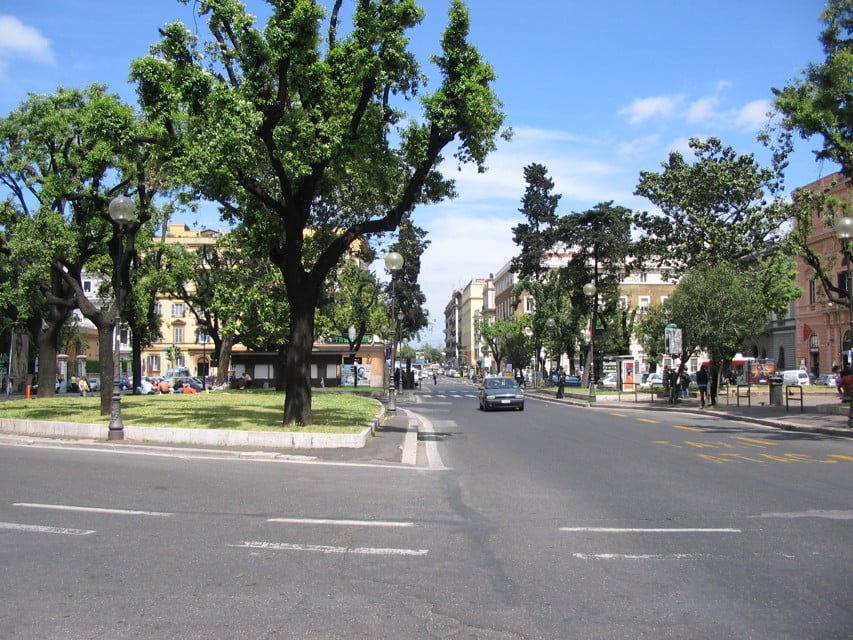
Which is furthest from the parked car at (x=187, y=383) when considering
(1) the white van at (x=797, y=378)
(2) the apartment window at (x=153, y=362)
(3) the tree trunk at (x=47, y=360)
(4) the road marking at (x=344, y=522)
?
(4) the road marking at (x=344, y=522)

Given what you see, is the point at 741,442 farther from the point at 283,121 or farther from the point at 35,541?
the point at 35,541

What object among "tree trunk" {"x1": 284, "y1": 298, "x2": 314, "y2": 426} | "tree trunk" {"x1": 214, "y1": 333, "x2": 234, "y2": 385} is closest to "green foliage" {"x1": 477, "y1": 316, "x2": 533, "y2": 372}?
"tree trunk" {"x1": 214, "y1": 333, "x2": 234, "y2": 385}

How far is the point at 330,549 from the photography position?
22.3ft

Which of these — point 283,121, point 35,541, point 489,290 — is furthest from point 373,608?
point 489,290

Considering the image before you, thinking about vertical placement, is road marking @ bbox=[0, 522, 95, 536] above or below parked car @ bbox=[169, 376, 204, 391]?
above

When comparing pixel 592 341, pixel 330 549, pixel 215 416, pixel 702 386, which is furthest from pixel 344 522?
pixel 592 341

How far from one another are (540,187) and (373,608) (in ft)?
215

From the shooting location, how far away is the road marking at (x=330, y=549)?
6.71 m

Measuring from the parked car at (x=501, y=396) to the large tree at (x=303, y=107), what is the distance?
1624cm

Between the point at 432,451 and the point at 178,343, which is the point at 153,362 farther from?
the point at 432,451

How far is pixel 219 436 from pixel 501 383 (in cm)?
1981

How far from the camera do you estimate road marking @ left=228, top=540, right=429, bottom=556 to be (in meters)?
6.71

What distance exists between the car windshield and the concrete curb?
16.0 meters

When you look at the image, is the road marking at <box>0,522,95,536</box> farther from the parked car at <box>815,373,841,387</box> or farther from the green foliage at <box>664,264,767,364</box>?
the parked car at <box>815,373,841,387</box>
